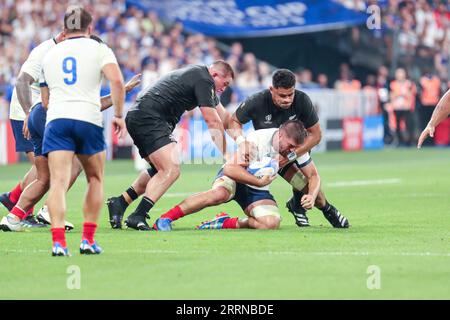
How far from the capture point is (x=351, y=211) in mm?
15906

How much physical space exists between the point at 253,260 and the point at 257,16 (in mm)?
23072

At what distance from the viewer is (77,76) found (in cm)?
1057

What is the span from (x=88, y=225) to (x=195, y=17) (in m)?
22.2

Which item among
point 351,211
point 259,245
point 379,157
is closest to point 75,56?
point 259,245

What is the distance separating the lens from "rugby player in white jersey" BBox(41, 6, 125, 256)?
1048cm

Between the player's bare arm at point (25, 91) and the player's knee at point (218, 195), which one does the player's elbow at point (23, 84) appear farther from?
the player's knee at point (218, 195)

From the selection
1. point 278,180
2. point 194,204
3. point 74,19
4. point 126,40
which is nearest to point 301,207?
point 194,204

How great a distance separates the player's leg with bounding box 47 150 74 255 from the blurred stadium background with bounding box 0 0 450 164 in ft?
51.4

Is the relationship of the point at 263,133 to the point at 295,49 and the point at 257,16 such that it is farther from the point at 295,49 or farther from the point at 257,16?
the point at 295,49

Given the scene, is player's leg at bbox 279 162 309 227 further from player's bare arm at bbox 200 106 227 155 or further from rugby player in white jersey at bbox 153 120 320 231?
player's bare arm at bbox 200 106 227 155

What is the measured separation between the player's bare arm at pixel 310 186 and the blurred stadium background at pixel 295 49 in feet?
44.2

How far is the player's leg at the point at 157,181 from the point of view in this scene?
1316cm

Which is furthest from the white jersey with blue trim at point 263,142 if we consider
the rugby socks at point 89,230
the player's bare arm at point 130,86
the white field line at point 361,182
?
the white field line at point 361,182

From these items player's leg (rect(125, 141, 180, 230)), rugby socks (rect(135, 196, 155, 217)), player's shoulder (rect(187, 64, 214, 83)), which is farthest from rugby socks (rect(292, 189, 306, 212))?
rugby socks (rect(135, 196, 155, 217))
